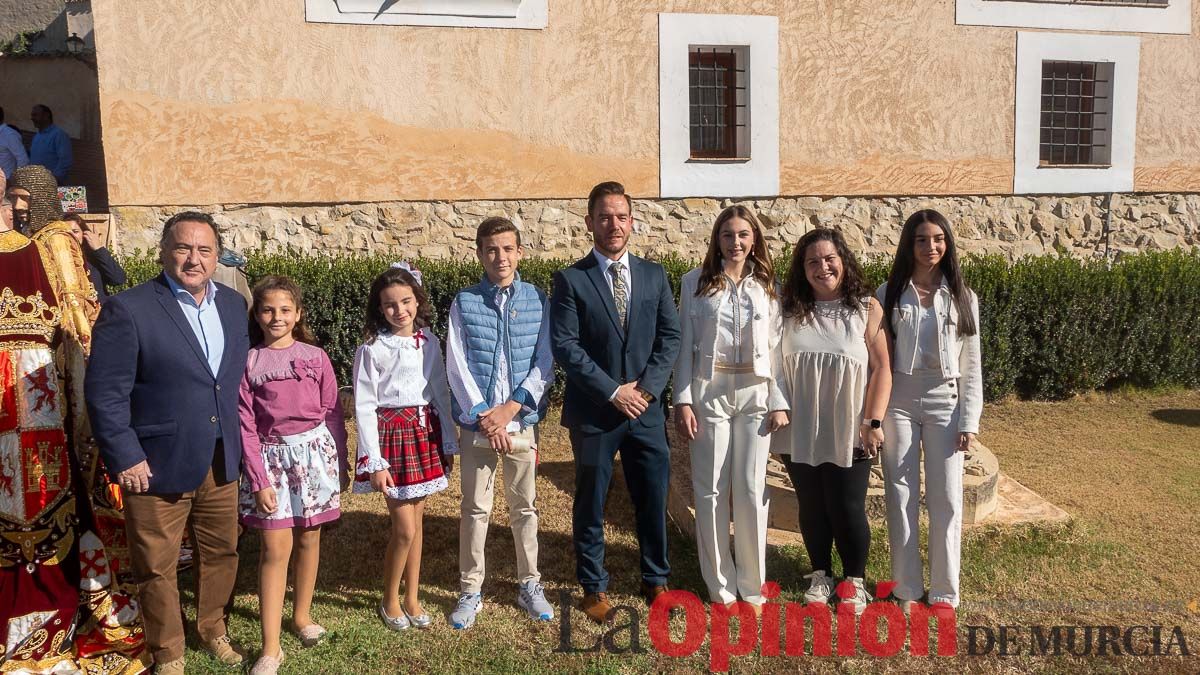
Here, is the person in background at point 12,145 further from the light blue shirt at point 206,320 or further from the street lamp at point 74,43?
the light blue shirt at point 206,320

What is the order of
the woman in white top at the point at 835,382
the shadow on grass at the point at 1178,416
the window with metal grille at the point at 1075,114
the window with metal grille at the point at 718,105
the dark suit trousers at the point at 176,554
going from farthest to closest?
the window with metal grille at the point at 1075,114 < the window with metal grille at the point at 718,105 < the shadow on grass at the point at 1178,416 < the woman in white top at the point at 835,382 < the dark suit trousers at the point at 176,554

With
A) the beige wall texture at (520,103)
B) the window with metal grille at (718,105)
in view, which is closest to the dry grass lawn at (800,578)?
the beige wall texture at (520,103)

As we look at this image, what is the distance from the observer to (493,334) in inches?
153

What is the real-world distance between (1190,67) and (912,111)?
3.69 metres

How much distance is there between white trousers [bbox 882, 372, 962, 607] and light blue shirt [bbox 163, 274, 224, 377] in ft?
8.85

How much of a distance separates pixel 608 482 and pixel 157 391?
5.95ft

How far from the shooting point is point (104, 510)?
3.59 meters

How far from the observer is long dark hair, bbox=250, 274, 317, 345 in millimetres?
3549

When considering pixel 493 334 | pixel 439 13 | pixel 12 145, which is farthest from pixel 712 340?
pixel 12 145

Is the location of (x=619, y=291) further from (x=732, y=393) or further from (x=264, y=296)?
(x=264, y=296)

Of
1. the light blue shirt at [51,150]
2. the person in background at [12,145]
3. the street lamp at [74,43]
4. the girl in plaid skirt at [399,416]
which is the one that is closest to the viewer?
the girl in plaid skirt at [399,416]

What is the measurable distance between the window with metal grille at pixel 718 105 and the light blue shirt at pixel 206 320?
7.39m

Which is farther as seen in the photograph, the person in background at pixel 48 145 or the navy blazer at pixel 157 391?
the person in background at pixel 48 145

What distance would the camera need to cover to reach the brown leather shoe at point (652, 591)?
158 inches
